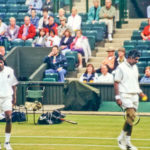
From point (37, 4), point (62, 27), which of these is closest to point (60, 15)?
point (62, 27)

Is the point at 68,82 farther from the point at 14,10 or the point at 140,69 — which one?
the point at 14,10

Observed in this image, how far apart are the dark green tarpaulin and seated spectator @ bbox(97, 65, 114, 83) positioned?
96cm

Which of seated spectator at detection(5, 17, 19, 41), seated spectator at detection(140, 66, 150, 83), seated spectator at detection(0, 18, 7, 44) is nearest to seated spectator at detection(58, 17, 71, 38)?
seated spectator at detection(5, 17, 19, 41)

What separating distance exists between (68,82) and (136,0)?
8794 millimetres

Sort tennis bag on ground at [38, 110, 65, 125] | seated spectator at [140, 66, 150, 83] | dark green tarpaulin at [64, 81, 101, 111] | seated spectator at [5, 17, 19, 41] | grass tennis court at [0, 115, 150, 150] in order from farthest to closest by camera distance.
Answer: seated spectator at [5, 17, 19, 41] → seated spectator at [140, 66, 150, 83] → dark green tarpaulin at [64, 81, 101, 111] → tennis bag on ground at [38, 110, 65, 125] → grass tennis court at [0, 115, 150, 150]

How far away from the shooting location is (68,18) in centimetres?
2434

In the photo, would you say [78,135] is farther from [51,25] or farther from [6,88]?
[51,25]

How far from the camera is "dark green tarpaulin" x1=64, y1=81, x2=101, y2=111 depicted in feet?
63.0

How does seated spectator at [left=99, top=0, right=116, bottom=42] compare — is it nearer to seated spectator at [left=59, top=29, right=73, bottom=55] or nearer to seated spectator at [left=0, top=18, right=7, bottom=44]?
seated spectator at [left=59, top=29, right=73, bottom=55]

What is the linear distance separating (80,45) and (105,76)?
8.33 ft

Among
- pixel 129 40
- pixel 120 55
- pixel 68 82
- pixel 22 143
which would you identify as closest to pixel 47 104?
pixel 68 82

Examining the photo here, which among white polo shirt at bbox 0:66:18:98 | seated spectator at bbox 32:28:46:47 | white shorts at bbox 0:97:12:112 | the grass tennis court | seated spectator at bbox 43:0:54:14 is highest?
seated spectator at bbox 43:0:54:14

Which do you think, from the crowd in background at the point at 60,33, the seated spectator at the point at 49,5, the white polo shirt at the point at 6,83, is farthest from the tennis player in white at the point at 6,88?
the seated spectator at the point at 49,5

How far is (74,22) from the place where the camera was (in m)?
24.1
